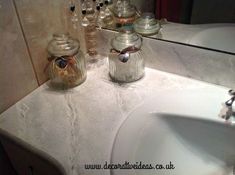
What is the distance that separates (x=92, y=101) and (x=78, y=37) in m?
0.29

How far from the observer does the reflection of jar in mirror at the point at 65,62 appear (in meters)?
0.75

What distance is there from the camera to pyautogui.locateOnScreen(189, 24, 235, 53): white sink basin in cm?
68

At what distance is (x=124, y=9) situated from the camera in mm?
830

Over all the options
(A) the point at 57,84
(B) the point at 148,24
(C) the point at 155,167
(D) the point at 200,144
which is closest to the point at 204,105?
(D) the point at 200,144

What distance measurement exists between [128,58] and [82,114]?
219mm

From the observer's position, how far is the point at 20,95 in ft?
2.47

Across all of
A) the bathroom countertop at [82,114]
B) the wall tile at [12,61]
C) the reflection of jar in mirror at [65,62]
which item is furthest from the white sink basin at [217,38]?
the wall tile at [12,61]

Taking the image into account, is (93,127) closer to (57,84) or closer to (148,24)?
(57,84)

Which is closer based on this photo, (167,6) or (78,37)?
(167,6)

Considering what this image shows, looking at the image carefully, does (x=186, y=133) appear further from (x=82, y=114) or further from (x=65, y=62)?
(x=65, y=62)

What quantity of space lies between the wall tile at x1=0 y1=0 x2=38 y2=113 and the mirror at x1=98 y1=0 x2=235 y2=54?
32cm

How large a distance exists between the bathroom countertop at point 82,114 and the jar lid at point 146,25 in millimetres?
128

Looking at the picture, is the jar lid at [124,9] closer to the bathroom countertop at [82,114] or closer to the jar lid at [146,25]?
the jar lid at [146,25]

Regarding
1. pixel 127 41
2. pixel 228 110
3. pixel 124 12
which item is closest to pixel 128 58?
pixel 127 41
